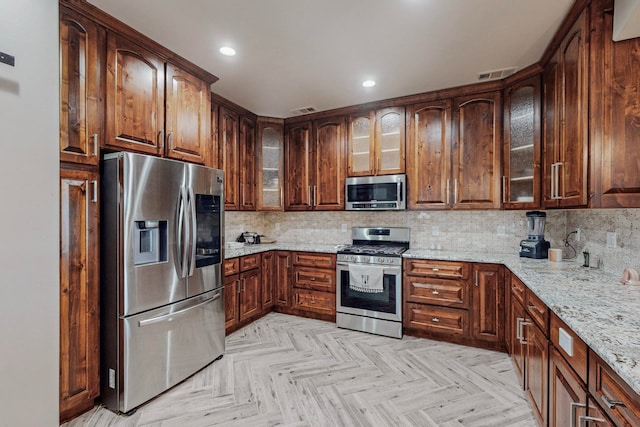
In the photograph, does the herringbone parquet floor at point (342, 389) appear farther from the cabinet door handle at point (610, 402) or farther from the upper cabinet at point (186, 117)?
the upper cabinet at point (186, 117)

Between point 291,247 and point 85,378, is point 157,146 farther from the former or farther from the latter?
point 291,247

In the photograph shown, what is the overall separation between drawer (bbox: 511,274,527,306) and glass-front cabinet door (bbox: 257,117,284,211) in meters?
2.80

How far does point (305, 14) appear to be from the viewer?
1972 millimetres

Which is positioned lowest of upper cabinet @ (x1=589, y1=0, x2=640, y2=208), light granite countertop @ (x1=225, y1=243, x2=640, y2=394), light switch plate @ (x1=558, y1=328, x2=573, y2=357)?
light switch plate @ (x1=558, y1=328, x2=573, y2=357)

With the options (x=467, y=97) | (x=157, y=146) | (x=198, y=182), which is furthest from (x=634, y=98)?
(x=157, y=146)

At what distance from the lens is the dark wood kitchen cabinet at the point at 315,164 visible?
385 cm

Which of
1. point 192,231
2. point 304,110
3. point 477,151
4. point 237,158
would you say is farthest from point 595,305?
point 237,158

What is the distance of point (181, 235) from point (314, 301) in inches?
77.6

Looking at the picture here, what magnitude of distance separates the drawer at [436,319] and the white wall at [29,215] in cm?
285

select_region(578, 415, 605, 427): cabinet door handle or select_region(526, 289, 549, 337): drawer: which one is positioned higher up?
select_region(526, 289, 549, 337): drawer

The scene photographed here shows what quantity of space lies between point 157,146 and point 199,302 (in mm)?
1304

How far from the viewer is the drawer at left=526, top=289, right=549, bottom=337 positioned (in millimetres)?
1568

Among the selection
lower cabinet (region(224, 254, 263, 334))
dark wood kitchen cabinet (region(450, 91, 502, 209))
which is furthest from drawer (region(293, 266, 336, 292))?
dark wood kitchen cabinet (region(450, 91, 502, 209))

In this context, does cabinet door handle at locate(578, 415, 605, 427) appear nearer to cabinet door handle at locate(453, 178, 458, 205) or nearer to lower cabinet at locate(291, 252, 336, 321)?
cabinet door handle at locate(453, 178, 458, 205)
